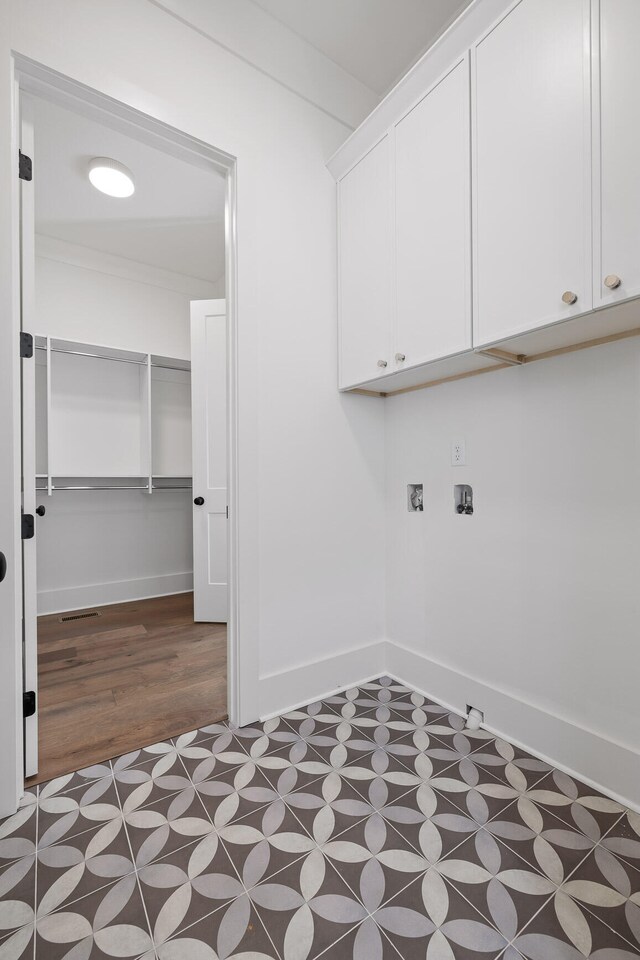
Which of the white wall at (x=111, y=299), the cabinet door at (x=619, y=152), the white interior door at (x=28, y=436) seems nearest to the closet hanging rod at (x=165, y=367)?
the white wall at (x=111, y=299)

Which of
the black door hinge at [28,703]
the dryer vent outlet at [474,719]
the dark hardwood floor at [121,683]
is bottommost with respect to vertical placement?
the dark hardwood floor at [121,683]

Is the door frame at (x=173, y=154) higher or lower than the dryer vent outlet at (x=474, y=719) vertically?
higher

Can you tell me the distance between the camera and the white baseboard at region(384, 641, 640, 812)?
1.41m

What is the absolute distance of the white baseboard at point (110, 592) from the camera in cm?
346

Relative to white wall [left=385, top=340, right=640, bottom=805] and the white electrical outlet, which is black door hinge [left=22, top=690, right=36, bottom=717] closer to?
white wall [left=385, top=340, right=640, bottom=805]

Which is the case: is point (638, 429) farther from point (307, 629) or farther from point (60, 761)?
point (60, 761)

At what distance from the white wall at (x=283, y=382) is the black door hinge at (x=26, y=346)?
749 mm

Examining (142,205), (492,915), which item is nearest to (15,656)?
(492,915)

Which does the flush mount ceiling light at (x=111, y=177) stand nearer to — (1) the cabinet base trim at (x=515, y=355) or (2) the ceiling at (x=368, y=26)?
(2) the ceiling at (x=368, y=26)

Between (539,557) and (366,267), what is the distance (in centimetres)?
143

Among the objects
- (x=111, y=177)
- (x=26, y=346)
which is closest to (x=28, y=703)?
(x=26, y=346)

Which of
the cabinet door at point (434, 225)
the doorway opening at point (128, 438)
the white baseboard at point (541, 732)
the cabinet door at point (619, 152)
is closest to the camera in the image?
the cabinet door at point (619, 152)

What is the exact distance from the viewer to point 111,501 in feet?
12.3

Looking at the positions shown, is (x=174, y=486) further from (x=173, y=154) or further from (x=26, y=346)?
(x=173, y=154)
